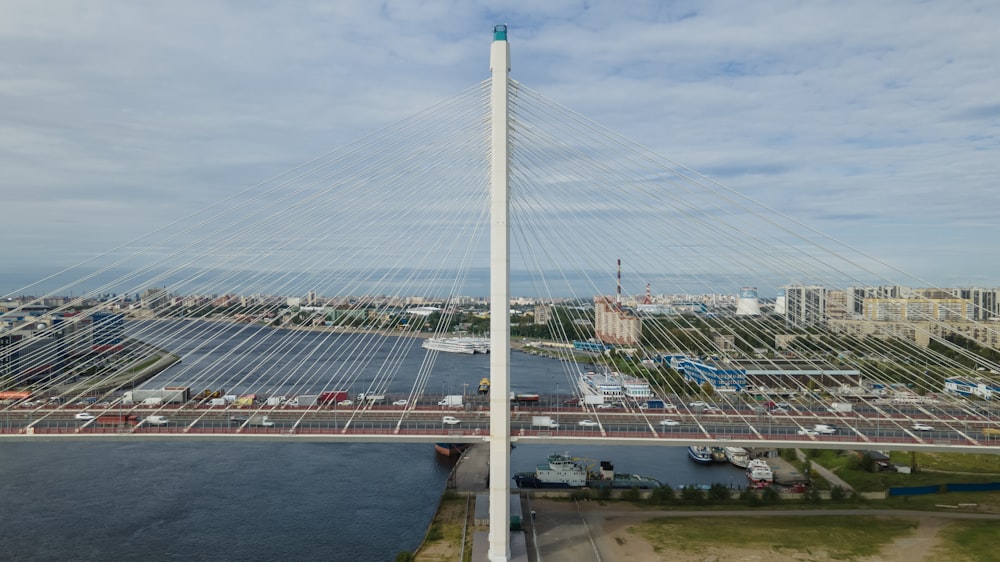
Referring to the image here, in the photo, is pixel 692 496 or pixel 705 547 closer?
pixel 705 547

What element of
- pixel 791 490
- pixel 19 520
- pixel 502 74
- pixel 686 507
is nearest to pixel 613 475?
pixel 686 507

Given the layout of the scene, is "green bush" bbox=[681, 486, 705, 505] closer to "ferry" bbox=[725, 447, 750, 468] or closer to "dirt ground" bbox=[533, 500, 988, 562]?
"dirt ground" bbox=[533, 500, 988, 562]

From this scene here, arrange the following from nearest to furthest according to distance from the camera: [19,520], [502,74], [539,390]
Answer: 1. [502,74]
2. [19,520]
3. [539,390]

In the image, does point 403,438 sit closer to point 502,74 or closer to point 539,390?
point 502,74

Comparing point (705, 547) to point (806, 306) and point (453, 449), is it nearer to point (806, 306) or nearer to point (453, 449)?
point (453, 449)

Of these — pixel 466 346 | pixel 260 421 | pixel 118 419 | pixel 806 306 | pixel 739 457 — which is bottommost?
pixel 466 346

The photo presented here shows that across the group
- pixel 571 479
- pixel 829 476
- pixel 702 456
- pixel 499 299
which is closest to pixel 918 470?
pixel 829 476
